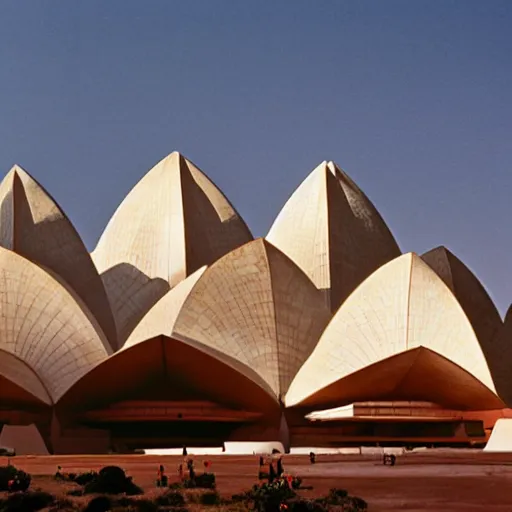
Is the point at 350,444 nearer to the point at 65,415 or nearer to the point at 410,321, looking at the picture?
the point at 410,321

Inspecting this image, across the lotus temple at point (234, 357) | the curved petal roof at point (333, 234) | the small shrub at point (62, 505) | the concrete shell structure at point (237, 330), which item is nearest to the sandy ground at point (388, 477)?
the small shrub at point (62, 505)

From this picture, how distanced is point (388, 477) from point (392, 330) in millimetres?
16767

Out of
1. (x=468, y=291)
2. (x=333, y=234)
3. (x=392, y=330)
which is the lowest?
(x=392, y=330)

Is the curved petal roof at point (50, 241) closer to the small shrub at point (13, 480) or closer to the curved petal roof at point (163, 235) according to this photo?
the curved petal roof at point (163, 235)

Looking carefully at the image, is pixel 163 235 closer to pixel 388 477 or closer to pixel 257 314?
pixel 257 314

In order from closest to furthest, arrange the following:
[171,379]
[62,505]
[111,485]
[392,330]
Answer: [62,505] < [111,485] < [392,330] < [171,379]

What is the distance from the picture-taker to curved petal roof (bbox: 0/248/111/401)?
1399 inches

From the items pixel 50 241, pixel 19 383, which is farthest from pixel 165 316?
pixel 50 241

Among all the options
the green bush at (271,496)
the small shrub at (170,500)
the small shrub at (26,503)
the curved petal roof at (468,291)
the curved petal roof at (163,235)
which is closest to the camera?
the green bush at (271,496)

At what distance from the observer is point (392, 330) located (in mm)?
35500

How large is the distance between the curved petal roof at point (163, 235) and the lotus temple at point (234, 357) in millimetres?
2737

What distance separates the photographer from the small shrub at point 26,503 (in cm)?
1376

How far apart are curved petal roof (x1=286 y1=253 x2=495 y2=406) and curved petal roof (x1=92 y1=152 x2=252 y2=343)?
9818 millimetres

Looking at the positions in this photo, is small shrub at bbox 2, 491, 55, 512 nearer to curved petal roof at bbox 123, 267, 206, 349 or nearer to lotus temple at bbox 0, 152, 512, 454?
lotus temple at bbox 0, 152, 512, 454
